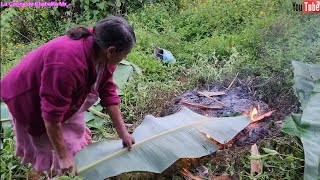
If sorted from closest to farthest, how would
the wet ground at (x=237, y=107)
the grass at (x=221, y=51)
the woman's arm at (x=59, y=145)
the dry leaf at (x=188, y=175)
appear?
the woman's arm at (x=59, y=145) → the dry leaf at (x=188, y=175) → the wet ground at (x=237, y=107) → the grass at (x=221, y=51)

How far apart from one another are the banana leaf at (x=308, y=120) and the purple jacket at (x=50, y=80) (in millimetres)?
1190

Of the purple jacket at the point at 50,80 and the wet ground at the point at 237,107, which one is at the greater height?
the purple jacket at the point at 50,80

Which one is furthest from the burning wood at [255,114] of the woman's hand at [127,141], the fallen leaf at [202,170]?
the woman's hand at [127,141]

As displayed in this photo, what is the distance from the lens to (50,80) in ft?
4.72

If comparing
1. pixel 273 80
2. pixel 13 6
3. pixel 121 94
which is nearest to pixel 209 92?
pixel 273 80

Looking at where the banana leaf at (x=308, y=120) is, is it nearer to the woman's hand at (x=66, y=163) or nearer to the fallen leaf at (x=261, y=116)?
the fallen leaf at (x=261, y=116)

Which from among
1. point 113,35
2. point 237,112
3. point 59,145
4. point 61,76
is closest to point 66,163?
point 59,145

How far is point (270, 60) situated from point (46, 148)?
2211 mm

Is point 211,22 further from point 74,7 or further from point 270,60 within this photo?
point 74,7

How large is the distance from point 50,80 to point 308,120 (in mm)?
1471

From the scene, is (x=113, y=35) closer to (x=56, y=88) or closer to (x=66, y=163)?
(x=56, y=88)

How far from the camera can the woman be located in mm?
1453

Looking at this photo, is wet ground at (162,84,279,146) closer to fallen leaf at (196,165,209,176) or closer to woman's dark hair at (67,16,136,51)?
fallen leaf at (196,165,209,176)

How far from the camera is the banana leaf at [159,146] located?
192 cm
